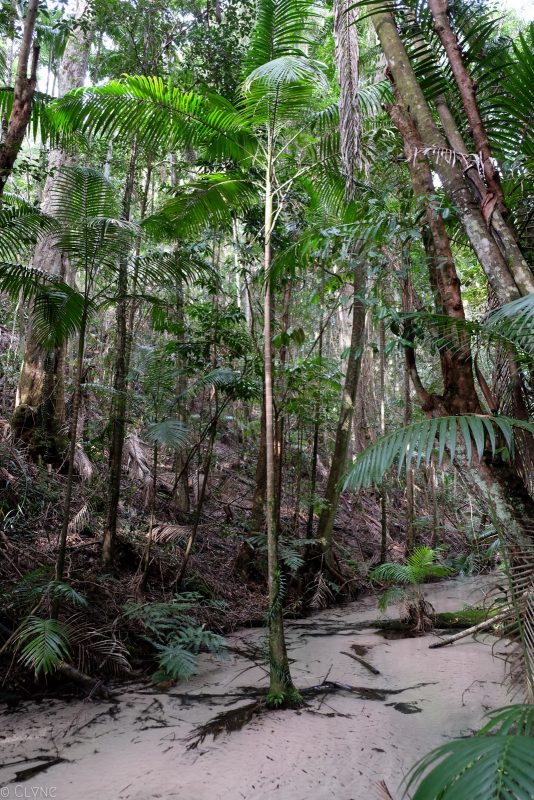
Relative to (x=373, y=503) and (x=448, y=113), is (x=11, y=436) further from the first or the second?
(x=373, y=503)

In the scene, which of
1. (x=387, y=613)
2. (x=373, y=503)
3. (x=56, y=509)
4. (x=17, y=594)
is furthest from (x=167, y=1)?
(x=373, y=503)

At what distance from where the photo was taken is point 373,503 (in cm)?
1238

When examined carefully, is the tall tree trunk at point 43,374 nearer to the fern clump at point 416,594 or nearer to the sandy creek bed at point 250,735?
the sandy creek bed at point 250,735

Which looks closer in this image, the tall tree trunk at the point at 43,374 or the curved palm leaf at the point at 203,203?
the curved palm leaf at the point at 203,203

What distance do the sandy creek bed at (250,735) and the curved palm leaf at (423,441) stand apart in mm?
885

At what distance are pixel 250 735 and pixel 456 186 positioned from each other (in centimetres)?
335

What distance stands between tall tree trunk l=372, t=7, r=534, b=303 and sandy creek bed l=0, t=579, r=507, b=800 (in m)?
1.60

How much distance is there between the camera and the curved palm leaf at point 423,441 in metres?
1.95

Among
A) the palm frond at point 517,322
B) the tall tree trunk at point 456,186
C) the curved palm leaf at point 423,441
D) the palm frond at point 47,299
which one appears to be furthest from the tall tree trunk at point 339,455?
the curved palm leaf at point 423,441

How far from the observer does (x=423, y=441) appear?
1.98 m

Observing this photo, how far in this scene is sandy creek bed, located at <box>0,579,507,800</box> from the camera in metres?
2.36

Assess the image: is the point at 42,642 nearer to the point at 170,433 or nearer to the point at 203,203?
the point at 170,433

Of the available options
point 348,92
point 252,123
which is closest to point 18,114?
point 252,123

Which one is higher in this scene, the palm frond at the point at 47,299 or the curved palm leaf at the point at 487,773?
the palm frond at the point at 47,299
